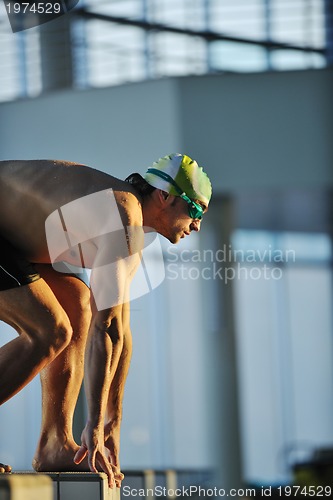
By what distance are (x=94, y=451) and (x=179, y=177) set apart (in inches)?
18.7

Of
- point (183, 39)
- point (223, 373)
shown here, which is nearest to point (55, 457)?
point (183, 39)

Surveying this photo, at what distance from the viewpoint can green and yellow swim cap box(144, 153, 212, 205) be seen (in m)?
→ 2.02

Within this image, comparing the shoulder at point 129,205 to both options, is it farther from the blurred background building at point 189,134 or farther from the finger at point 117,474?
the finger at point 117,474

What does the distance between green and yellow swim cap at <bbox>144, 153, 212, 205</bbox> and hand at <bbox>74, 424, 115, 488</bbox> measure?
42 cm

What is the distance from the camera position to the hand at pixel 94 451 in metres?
1.89

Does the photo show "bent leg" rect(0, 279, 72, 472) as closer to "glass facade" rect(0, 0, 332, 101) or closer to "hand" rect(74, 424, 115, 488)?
"hand" rect(74, 424, 115, 488)

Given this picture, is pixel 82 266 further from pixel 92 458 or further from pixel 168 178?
pixel 92 458

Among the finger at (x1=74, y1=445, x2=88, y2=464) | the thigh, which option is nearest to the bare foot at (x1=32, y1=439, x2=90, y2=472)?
the finger at (x1=74, y1=445, x2=88, y2=464)

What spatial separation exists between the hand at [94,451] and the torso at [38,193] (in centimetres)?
31

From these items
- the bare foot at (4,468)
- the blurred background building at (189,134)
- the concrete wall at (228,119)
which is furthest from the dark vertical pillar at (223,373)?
the bare foot at (4,468)

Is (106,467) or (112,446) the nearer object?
(106,467)

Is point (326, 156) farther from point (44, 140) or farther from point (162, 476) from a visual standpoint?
point (162, 476)

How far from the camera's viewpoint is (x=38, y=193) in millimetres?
1985

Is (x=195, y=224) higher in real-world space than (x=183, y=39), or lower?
lower
